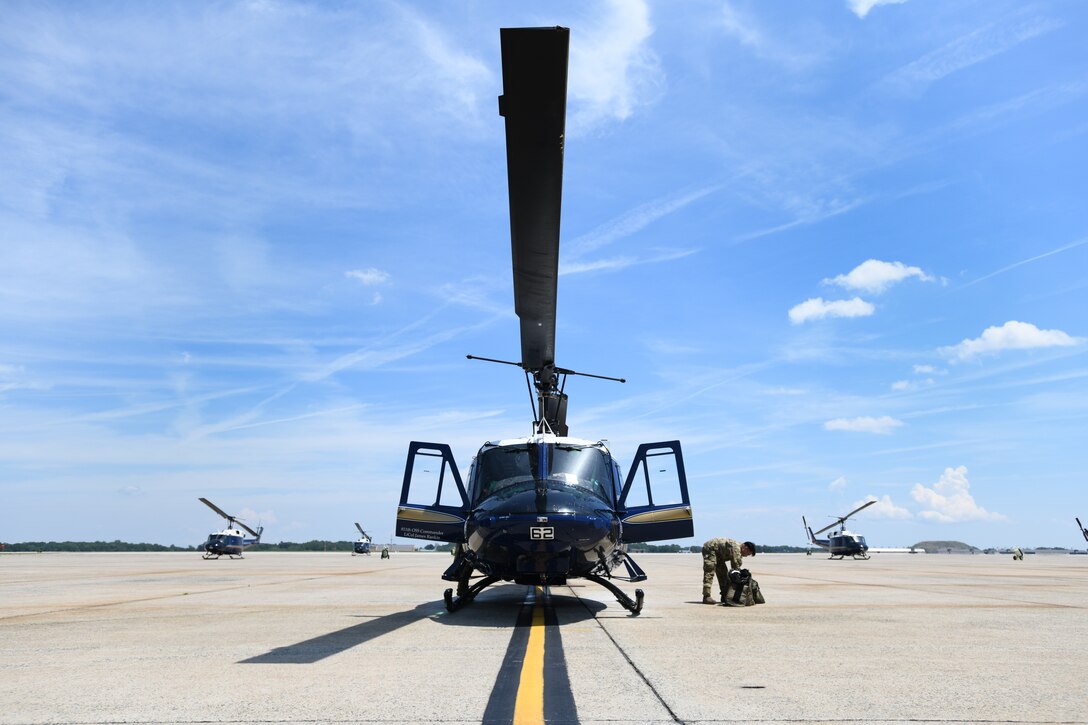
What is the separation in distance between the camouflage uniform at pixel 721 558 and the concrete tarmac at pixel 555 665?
4.48 feet

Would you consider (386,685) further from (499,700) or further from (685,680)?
(685,680)

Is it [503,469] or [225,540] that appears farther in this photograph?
[225,540]

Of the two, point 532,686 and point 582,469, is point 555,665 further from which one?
point 582,469

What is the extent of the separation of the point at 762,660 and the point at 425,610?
250 inches

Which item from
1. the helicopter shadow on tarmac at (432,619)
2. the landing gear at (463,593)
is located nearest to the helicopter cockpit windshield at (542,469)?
the landing gear at (463,593)

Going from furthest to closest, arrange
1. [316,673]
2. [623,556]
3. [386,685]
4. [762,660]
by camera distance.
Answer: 1. [623,556]
2. [762,660]
3. [316,673]
4. [386,685]

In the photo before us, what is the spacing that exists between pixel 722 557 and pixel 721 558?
0.03 meters

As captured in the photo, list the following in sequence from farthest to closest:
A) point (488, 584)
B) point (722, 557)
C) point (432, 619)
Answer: point (722, 557)
point (488, 584)
point (432, 619)

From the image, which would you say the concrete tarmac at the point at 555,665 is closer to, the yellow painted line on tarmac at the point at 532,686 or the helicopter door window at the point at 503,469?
the yellow painted line on tarmac at the point at 532,686

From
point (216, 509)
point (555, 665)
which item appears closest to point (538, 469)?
point (555, 665)

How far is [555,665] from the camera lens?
602 centimetres

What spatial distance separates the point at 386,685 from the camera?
5.14 metres

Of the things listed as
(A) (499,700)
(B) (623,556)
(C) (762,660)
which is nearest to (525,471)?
(B) (623,556)

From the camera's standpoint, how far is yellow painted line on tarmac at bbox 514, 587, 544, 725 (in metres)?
4.24
